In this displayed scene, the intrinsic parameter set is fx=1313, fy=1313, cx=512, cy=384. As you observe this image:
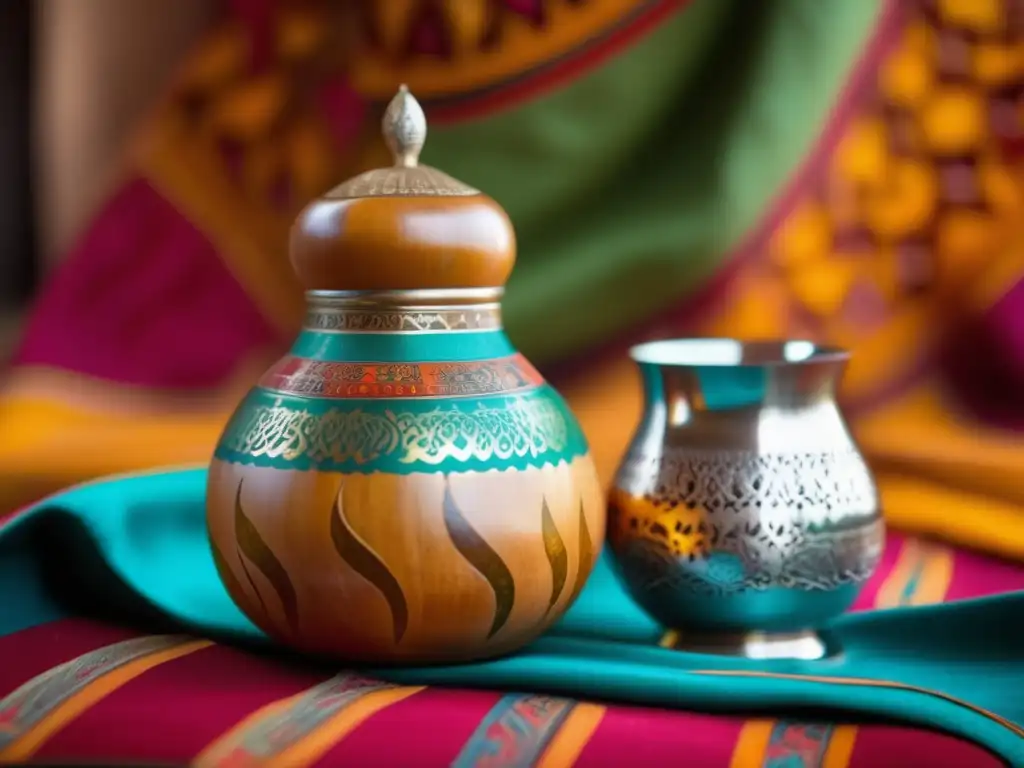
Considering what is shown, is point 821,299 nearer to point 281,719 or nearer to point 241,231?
point 241,231

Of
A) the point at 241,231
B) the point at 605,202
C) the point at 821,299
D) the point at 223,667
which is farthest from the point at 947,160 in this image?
the point at 223,667

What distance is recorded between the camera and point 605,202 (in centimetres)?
97

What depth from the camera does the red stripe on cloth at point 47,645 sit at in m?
0.53

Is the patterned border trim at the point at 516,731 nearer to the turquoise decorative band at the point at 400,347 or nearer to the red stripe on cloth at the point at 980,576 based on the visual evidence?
the turquoise decorative band at the point at 400,347

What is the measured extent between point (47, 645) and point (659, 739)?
274mm

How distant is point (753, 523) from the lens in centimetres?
54

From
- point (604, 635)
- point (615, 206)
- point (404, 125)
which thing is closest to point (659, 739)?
point (604, 635)

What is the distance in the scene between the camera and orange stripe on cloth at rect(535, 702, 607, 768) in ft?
1.44

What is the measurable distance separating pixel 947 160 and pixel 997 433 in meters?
0.20

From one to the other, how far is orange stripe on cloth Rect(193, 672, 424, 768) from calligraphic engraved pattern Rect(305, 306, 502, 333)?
0.14m

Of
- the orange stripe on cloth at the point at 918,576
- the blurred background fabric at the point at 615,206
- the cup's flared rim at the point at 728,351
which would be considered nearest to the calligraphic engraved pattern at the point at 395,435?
the cup's flared rim at the point at 728,351

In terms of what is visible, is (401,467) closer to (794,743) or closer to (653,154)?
(794,743)

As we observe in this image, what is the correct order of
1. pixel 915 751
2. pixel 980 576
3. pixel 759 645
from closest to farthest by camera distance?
pixel 915 751 → pixel 759 645 → pixel 980 576

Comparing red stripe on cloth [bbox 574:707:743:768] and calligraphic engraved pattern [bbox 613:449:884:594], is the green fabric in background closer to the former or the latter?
calligraphic engraved pattern [bbox 613:449:884:594]
